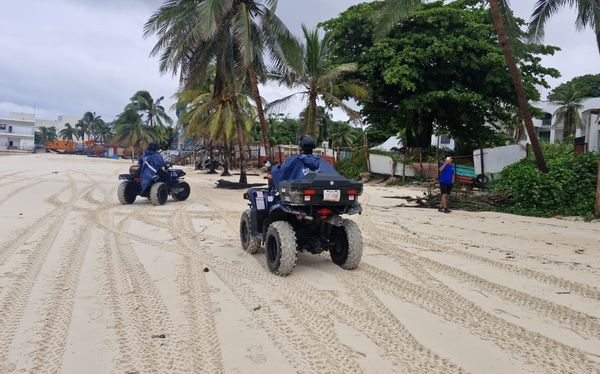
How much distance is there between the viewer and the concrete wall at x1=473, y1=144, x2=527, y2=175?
15.8m

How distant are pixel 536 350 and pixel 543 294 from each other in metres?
1.57

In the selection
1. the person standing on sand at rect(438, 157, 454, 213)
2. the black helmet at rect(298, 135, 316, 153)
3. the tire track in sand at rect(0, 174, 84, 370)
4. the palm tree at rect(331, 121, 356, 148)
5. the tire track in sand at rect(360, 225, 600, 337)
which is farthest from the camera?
the palm tree at rect(331, 121, 356, 148)

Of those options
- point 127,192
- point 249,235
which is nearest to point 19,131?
point 127,192

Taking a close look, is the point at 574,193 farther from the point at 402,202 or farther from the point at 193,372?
the point at 193,372

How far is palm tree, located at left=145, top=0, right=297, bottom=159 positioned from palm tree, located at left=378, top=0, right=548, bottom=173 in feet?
14.0

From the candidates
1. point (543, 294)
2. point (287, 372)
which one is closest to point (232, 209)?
point (543, 294)

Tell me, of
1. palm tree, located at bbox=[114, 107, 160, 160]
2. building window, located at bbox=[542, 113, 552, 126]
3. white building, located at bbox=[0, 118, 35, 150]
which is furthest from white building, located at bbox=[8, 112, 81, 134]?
building window, located at bbox=[542, 113, 552, 126]

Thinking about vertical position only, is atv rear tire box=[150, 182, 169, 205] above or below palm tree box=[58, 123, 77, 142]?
below

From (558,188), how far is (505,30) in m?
6.09

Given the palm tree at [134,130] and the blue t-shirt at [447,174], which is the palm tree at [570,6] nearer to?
the blue t-shirt at [447,174]

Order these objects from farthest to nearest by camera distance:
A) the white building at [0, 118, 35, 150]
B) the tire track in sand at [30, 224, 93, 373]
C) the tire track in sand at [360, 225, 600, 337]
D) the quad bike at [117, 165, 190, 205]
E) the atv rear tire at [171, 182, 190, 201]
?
the white building at [0, 118, 35, 150] → the atv rear tire at [171, 182, 190, 201] → the quad bike at [117, 165, 190, 205] → the tire track in sand at [360, 225, 600, 337] → the tire track in sand at [30, 224, 93, 373]

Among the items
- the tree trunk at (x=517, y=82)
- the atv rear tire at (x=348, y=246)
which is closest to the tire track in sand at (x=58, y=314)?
the atv rear tire at (x=348, y=246)

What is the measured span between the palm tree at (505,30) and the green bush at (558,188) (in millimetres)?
427

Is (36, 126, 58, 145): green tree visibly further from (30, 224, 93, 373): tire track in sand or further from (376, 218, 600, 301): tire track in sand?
(376, 218, 600, 301): tire track in sand
